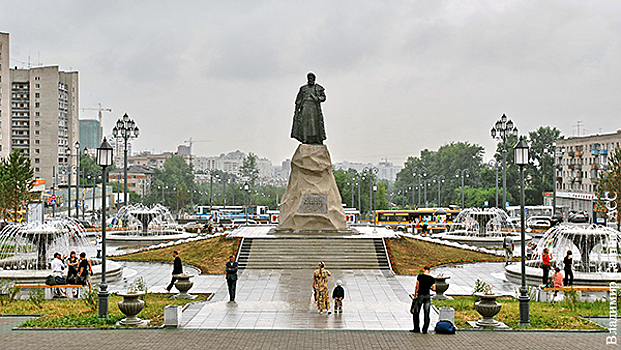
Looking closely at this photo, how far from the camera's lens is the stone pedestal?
31.4 meters

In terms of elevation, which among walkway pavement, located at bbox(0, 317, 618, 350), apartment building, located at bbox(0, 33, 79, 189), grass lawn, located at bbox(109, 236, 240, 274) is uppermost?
apartment building, located at bbox(0, 33, 79, 189)

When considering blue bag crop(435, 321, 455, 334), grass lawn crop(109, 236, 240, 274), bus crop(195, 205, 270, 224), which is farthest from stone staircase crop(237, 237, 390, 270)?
bus crop(195, 205, 270, 224)

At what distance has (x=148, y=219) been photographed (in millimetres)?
41562

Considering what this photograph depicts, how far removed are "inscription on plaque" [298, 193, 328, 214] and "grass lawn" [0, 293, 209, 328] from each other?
13.8 meters

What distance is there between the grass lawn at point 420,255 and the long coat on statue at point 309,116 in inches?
296

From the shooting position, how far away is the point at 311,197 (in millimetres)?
31641

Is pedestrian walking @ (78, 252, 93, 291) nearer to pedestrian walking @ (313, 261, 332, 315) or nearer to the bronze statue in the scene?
pedestrian walking @ (313, 261, 332, 315)

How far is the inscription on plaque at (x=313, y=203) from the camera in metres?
31.5

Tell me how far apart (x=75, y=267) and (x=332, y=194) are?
15.9m

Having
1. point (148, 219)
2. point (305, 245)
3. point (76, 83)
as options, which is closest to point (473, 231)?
point (305, 245)

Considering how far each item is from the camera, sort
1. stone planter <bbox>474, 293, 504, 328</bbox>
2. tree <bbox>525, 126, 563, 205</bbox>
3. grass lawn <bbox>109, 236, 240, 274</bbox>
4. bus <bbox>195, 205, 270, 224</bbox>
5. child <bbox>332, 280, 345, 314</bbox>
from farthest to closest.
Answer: tree <bbox>525, 126, 563, 205</bbox> → bus <bbox>195, 205, 270, 224</bbox> → grass lawn <bbox>109, 236, 240, 274</bbox> → child <bbox>332, 280, 345, 314</bbox> → stone planter <bbox>474, 293, 504, 328</bbox>

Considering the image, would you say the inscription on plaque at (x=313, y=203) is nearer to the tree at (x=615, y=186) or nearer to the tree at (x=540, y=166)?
the tree at (x=615, y=186)

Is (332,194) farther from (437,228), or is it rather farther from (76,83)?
(76,83)

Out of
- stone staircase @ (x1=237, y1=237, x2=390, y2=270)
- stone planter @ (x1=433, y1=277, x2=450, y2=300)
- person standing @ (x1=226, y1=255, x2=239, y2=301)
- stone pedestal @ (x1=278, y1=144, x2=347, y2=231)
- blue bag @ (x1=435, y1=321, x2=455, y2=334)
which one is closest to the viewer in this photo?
blue bag @ (x1=435, y1=321, x2=455, y2=334)
